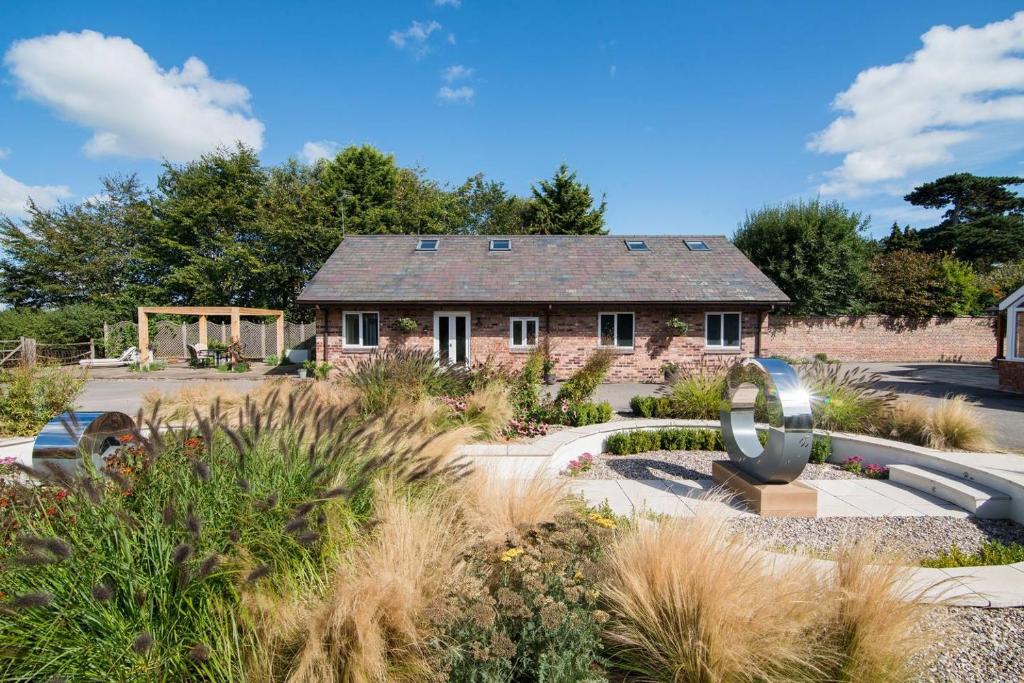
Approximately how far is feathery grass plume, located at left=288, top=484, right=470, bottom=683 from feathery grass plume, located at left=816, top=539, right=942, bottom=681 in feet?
5.87

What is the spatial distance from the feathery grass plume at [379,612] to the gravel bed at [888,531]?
3.13m

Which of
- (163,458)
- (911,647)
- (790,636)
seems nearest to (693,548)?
(790,636)

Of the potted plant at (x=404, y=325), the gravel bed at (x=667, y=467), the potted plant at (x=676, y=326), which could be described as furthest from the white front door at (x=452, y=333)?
the gravel bed at (x=667, y=467)

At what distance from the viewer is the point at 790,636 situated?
2.12 metres

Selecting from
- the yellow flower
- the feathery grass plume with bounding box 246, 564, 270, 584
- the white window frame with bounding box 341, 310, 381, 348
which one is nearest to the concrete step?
the yellow flower

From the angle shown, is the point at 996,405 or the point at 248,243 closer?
the point at 996,405

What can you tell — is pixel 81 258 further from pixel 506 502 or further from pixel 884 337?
pixel 884 337

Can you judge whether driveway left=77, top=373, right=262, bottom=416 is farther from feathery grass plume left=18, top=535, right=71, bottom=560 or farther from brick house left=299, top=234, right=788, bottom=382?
feathery grass plume left=18, top=535, right=71, bottom=560

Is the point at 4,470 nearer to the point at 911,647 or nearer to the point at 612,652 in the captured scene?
the point at 612,652

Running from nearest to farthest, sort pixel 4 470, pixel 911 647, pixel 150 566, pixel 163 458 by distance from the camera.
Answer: pixel 150 566, pixel 911 647, pixel 163 458, pixel 4 470

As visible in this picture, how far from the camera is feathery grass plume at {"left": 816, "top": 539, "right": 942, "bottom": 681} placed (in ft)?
6.96

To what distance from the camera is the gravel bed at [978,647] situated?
2.43 m

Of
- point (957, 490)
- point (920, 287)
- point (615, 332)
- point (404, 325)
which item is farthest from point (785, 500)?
point (920, 287)

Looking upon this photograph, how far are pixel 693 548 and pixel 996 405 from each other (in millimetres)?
14031
